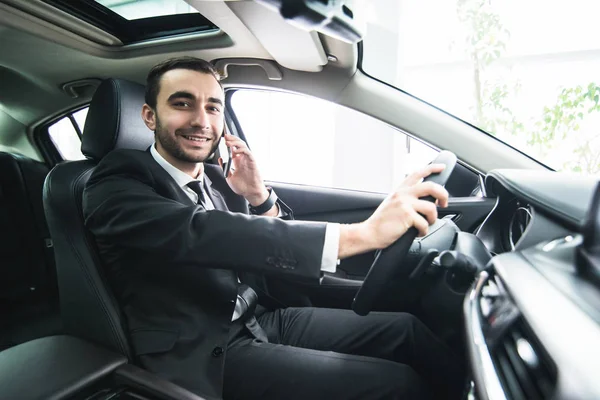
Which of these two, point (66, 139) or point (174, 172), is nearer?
point (174, 172)

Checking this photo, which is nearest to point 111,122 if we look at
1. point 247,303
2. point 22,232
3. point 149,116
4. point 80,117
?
point 149,116

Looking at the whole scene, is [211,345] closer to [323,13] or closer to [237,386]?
[237,386]

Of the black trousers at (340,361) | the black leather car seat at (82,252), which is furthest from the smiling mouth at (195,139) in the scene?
the black trousers at (340,361)

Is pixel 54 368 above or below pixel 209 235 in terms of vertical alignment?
below

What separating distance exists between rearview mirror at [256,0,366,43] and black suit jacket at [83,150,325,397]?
0.48 metres

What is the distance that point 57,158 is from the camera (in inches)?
94.2

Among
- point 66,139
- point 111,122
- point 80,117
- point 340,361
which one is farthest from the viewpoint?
point 66,139

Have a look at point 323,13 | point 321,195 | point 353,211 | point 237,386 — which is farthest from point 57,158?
point 323,13

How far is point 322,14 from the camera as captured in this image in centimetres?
48

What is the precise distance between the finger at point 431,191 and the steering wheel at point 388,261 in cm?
2

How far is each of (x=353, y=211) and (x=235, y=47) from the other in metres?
0.88

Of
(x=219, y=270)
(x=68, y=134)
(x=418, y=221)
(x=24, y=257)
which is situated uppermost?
(x=68, y=134)

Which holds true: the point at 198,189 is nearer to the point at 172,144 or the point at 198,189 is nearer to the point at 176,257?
the point at 172,144

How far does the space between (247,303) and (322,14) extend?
1.04 metres
